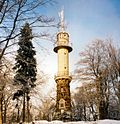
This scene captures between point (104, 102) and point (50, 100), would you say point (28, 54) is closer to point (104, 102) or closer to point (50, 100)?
point (104, 102)

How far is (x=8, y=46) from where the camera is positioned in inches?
652

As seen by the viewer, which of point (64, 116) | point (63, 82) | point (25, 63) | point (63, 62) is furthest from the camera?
point (63, 62)

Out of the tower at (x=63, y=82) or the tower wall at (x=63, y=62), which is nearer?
the tower at (x=63, y=82)

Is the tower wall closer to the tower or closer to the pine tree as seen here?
the tower

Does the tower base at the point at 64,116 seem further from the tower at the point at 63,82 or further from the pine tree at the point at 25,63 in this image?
the pine tree at the point at 25,63

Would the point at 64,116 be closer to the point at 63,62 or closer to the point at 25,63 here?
the point at 63,62

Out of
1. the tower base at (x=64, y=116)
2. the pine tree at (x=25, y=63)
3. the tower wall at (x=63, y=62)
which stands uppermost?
the tower wall at (x=63, y=62)

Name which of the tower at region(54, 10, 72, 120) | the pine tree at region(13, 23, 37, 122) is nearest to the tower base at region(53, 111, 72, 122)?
the tower at region(54, 10, 72, 120)

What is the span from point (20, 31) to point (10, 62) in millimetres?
1794

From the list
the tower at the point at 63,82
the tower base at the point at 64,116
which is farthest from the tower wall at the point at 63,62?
the tower base at the point at 64,116

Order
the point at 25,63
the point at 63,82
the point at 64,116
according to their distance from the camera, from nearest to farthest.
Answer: the point at 25,63 → the point at 64,116 → the point at 63,82

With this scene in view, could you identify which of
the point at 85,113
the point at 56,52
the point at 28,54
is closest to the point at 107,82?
the point at 28,54

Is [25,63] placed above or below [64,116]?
above

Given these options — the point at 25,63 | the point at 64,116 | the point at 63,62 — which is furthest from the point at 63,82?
the point at 25,63
